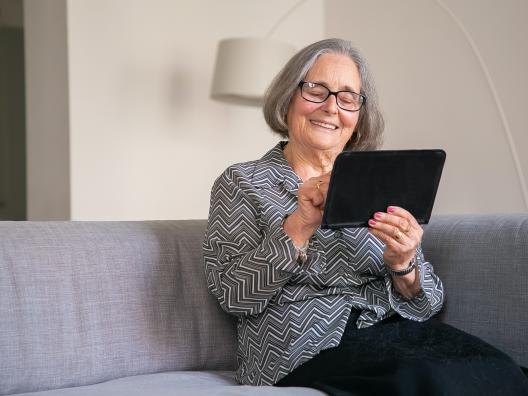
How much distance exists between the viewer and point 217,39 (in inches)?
157

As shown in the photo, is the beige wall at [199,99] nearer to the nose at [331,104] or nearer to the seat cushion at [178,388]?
the nose at [331,104]

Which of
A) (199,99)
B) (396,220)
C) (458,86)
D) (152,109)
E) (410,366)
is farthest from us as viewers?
(199,99)

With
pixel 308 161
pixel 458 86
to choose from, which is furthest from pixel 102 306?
pixel 458 86

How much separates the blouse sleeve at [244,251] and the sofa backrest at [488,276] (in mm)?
352

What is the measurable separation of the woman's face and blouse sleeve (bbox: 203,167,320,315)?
188mm

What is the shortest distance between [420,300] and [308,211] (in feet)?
1.20

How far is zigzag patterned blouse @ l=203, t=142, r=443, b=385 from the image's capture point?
5.06 feet

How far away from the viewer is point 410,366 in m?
1.38

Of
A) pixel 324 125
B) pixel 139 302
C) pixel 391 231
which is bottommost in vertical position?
pixel 139 302

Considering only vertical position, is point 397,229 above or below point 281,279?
above

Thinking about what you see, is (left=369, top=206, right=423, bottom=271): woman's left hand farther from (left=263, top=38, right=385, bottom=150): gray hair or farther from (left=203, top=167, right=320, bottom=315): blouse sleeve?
(left=263, top=38, right=385, bottom=150): gray hair

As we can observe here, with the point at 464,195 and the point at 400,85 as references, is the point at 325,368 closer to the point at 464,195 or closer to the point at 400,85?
the point at 464,195

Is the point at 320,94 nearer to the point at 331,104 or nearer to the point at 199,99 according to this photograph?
the point at 331,104

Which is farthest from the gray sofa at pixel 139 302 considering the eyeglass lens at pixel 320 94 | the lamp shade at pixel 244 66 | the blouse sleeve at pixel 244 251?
the lamp shade at pixel 244 66
